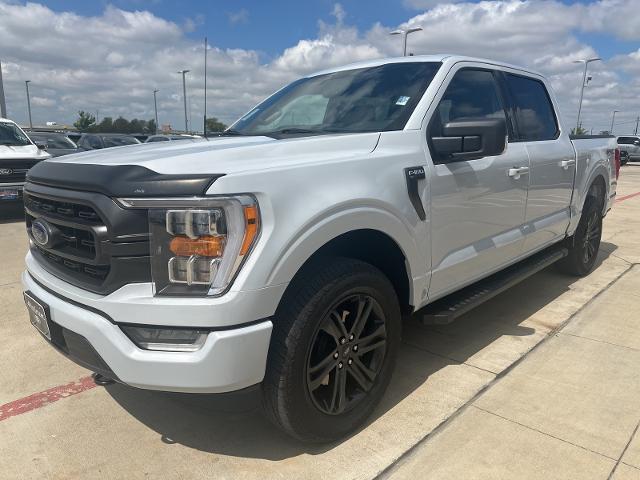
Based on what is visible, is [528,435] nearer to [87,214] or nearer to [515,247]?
[515,247]

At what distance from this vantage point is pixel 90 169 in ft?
7.07

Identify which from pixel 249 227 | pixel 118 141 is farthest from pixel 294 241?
pixel 118 141

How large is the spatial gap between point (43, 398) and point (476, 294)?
8.88 ft

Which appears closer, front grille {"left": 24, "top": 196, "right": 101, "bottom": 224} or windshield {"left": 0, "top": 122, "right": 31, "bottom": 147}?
front grille {"left": 24, "top": 196, "right": 101, "bottom": 224}

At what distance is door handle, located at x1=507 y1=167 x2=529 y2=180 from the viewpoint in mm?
3490

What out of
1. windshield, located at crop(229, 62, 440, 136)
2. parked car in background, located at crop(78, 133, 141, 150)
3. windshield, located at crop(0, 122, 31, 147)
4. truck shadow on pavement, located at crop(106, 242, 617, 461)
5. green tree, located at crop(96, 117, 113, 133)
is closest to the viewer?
truck shadow on pavement, located at crop(106, 242, 617, 461)

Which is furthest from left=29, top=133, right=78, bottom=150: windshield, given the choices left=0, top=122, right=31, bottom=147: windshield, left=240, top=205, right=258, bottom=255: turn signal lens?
left=240, top=205, right=258, bottom=255: turn signal lens

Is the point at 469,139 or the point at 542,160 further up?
the point at 469,139

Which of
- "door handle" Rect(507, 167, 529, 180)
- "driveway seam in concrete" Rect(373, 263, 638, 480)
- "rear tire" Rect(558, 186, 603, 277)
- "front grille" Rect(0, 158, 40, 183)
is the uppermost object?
"door handle" Rect(507, 167, 529, 180)

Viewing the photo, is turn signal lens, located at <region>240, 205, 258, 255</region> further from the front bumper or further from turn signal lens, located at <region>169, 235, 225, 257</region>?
the front bumper

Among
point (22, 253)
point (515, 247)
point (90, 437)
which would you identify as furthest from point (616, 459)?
point (22, 253)

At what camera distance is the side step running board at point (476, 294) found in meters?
3.06

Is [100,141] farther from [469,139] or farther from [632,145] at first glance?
[632,145]

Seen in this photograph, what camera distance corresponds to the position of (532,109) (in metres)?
4.21
